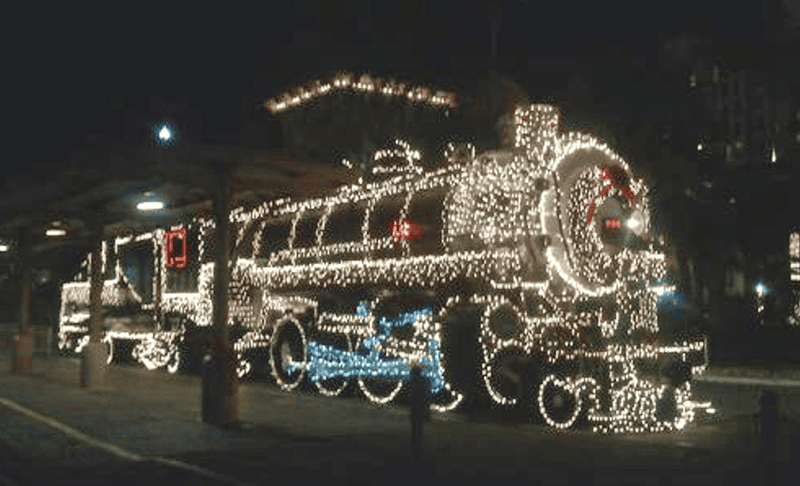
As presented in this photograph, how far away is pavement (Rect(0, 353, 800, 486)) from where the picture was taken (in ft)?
32.2

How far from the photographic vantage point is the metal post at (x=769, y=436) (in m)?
7.96

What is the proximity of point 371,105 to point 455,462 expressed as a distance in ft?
67.1

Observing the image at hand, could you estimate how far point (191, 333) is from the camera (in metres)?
22.1

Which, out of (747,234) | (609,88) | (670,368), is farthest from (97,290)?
(747,234)

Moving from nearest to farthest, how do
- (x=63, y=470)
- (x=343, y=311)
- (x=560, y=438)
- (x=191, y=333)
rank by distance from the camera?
(x=63, y=470) → (x=560, y=438) → (x=343, y=311) → (x=191, y=333)

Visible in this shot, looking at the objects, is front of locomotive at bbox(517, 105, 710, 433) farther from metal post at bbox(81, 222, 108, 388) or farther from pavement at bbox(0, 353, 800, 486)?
metal post at bbox(81, 222, 108, 388)

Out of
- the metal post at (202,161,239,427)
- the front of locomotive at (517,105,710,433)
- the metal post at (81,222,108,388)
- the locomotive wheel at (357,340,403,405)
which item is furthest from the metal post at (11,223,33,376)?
the front of locomotive at (517,105,710,433)

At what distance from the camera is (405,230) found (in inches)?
625

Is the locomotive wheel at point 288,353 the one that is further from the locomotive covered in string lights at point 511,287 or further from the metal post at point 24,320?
the metal post at point 24,320

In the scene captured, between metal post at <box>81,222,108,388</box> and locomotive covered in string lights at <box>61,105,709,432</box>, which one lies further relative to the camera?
metal post at <box>81,222,108,388</box>

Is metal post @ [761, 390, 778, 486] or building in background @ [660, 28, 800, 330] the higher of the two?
building in background @ [660, 28, 800, 330]

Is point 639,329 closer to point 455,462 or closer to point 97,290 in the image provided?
point 455,462

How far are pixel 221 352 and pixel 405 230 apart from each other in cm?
349

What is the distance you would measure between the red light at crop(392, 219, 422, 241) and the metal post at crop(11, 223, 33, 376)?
8.50 m
